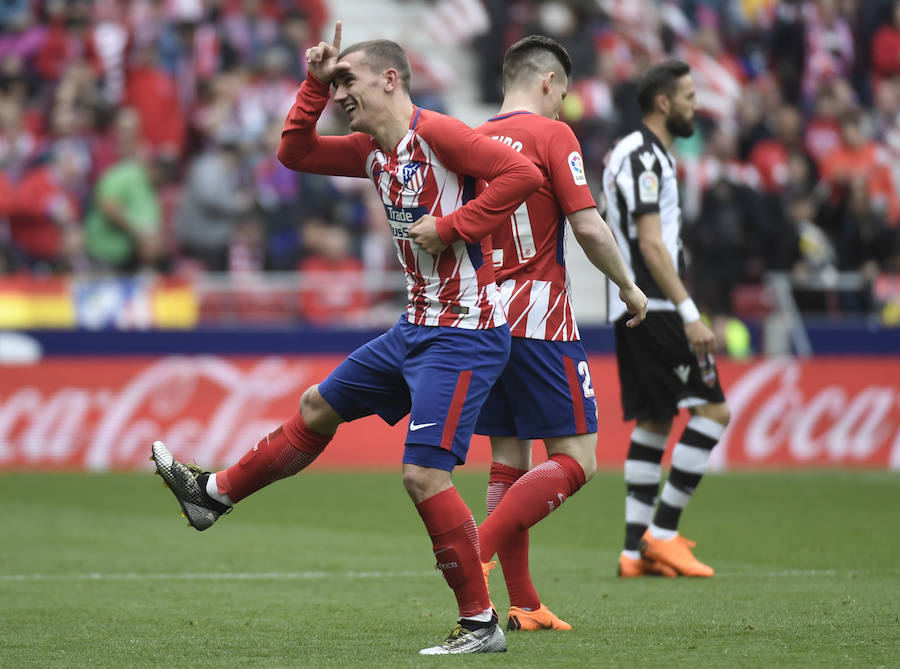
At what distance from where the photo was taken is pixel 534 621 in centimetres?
601

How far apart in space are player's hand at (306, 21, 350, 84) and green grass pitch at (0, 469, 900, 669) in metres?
2.10

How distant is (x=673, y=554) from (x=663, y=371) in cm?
95

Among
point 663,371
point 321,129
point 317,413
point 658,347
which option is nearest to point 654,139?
point 658,347

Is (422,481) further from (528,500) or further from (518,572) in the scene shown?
(518,572)

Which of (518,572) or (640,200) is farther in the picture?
(640,200)

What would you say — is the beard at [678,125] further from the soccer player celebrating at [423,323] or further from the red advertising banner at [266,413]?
the red advertising banner at [266,413]

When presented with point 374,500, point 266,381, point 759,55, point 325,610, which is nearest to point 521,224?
point 325,610

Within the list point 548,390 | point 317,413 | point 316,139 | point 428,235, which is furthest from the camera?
point 548,390

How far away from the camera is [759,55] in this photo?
67.2ft

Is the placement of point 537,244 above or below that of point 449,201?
below

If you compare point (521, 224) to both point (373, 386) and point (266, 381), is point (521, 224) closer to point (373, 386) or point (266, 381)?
point (373, 386)

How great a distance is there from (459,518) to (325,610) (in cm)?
148

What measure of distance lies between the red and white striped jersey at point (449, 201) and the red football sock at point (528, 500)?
760mm

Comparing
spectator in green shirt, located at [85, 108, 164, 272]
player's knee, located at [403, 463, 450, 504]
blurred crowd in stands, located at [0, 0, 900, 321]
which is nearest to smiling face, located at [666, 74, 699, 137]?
player's knee, located at [403, 463, 450, 504]
